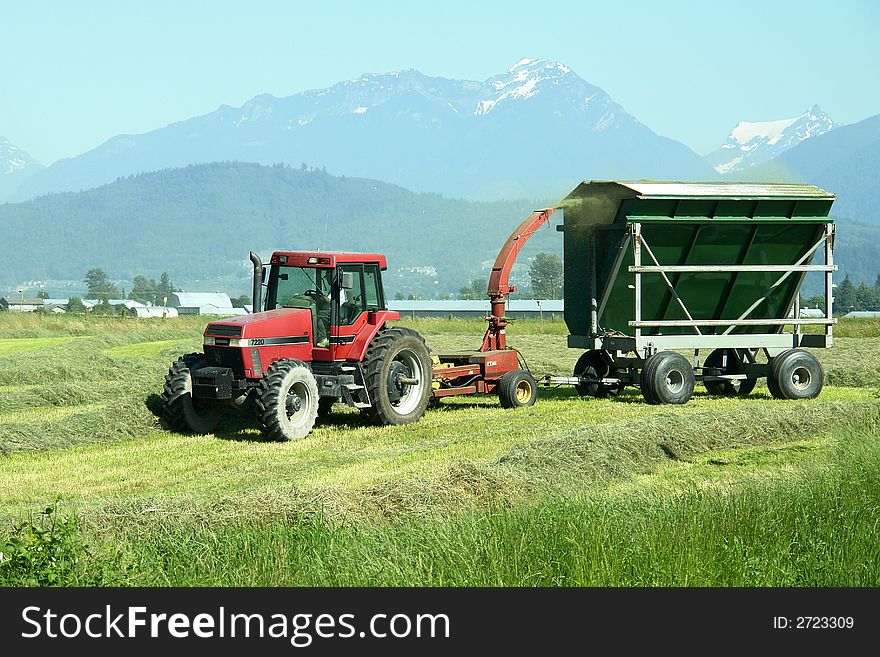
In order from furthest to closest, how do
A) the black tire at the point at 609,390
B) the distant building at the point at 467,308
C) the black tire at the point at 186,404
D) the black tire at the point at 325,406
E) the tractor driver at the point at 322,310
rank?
the distant building at the point at 467,308, the black tire at the point at 609,390, the black tire at the point at 325,406, the tractor driver at the point at 322,310, the black tire at the point at 186,404

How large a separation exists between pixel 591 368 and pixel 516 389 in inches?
78.3

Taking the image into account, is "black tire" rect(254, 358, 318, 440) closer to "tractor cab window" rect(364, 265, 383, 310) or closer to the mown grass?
"tractor cab window" rect(364, 265, 383, 310)

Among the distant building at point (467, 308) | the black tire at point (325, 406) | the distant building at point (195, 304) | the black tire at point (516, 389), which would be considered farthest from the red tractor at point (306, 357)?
the distant building at point (195, 304)

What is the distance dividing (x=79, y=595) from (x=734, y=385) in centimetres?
1488

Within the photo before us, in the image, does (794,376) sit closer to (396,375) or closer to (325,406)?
(396,375)

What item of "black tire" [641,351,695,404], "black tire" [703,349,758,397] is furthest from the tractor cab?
"black tire" [703,349,758,397]

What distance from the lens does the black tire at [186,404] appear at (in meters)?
14.0

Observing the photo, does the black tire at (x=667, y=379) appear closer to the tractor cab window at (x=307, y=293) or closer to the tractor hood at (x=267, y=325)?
the tractor cab window at (x=307, y=293)

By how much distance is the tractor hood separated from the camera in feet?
44.7

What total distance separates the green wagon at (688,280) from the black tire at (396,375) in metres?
3.21

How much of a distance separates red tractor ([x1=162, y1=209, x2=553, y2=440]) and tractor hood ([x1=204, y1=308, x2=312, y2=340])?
0.01 metres

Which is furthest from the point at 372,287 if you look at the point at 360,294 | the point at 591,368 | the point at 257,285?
the point at 591,368

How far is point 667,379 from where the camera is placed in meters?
16.6

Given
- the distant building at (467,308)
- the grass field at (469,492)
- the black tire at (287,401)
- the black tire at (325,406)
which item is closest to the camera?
the grass field at (469,492)
